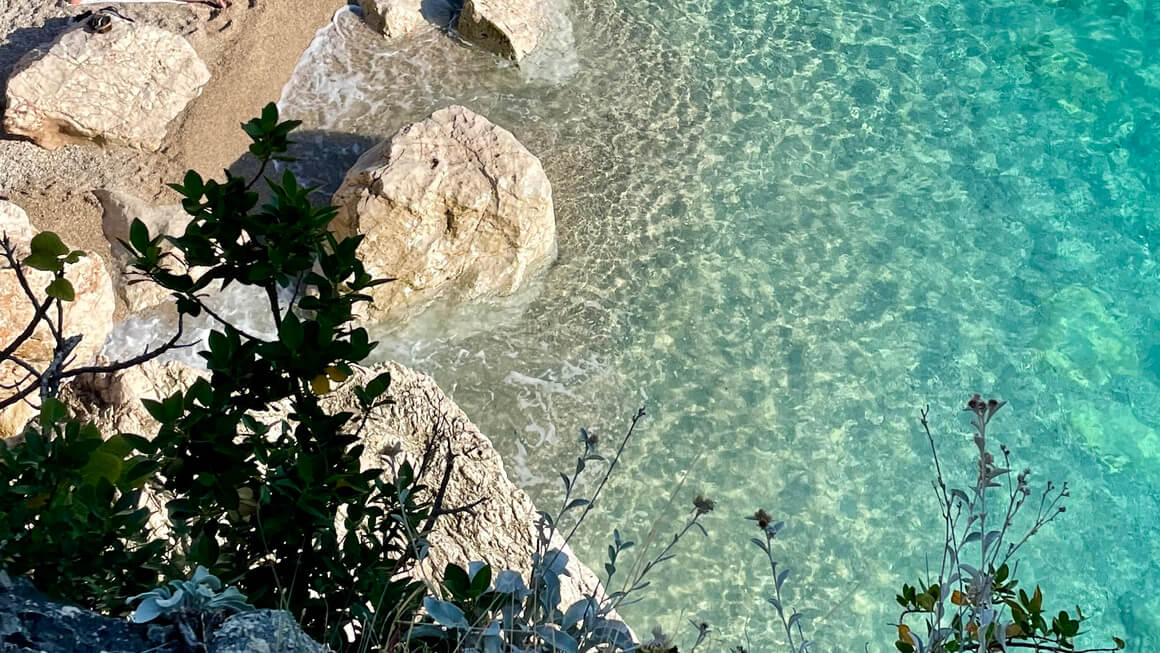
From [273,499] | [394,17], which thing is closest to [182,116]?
[394,17]

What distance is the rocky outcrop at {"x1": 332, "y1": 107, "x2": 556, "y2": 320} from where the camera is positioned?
588 centimetres

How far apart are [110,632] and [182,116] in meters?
5.69

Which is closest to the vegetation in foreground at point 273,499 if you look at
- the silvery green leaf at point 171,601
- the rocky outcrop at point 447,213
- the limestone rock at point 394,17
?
the silvery green leaf at point 171,601

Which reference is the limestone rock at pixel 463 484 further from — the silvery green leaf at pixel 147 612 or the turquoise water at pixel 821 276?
the silvery green leaf at pixel 147 612

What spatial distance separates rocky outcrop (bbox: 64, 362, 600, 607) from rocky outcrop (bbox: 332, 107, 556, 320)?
4.98 feet

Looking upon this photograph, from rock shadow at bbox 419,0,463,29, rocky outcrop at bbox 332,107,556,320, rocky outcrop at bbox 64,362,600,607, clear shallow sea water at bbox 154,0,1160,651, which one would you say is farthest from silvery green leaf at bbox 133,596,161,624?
rock shadow at bbox 419,0,463,29

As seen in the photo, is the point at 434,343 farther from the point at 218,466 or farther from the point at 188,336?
the point at 218,466

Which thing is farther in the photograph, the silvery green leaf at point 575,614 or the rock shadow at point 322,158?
the rock shadow at point 322,158

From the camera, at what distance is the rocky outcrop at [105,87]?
6223 mm

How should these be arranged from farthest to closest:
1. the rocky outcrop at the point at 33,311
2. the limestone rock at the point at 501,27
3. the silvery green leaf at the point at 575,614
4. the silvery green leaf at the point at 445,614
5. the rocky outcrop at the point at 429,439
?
the limestone rock at the point at 501,27, the rocky outcrop at the point at 33,311, the rocky outcrop at the point at 429,439, the silvery green leaf at the point at 575,614, the silvery green leaf at the point at 445,614

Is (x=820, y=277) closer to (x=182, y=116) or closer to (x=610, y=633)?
(x=182, y=116)

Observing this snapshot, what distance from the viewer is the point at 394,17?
296 inches

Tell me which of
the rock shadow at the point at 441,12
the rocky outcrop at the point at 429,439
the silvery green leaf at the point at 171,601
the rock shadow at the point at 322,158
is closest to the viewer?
the silvery green leaf at the point at 171,601

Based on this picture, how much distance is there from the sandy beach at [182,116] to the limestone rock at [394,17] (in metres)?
0.36
